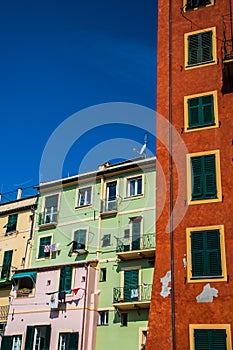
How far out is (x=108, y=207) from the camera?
35.1 metres

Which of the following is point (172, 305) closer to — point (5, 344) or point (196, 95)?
point (196, 95)

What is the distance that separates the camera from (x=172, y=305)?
745 inches

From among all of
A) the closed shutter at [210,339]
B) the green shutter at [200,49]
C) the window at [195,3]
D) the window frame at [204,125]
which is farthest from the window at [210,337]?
the window at [195,3]

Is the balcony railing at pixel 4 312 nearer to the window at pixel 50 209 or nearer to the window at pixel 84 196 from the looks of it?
the window at pixel 50 209

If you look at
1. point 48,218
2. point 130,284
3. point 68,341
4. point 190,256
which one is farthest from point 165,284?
point 48,218

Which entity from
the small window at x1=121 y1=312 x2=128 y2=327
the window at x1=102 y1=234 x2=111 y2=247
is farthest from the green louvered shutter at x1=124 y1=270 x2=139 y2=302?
the window at x1=102 y1=234 x2=111 y2=247

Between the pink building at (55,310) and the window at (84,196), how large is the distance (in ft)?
17.3

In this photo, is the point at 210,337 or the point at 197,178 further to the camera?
the point at 197,178

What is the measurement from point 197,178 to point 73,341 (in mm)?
15926

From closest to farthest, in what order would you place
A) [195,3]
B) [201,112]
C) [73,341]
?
[201,112]
[195,3]
[73,341]

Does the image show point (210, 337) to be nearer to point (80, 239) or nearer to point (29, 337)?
point (29, 337)

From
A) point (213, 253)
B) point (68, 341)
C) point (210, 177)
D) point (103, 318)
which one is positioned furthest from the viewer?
point (103, 318)

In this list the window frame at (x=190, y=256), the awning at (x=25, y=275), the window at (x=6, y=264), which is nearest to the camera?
the window frame at (x=190, y=256)

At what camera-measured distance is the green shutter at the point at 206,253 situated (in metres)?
18.8
